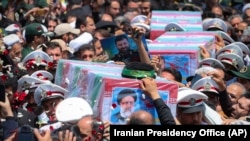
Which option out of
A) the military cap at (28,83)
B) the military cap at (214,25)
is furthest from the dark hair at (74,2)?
the military cap at (28,83)

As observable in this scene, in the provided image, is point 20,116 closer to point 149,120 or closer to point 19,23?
point 149,120

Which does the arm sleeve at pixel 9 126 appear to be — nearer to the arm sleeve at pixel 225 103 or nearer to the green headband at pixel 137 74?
the green headband at pixel 137 74

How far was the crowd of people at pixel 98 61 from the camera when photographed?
8633 mm

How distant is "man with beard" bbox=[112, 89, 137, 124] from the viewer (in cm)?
868

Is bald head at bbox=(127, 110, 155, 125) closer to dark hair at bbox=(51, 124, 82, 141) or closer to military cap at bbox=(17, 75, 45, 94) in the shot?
dark hair at bbox=(51, 124, 82, 141)

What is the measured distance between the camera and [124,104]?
8.70 m

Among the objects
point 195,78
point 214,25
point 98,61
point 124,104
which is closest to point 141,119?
point 124,104

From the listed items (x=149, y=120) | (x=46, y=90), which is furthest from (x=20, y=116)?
(x=149, y=120)

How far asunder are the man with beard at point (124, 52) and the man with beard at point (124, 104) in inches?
144

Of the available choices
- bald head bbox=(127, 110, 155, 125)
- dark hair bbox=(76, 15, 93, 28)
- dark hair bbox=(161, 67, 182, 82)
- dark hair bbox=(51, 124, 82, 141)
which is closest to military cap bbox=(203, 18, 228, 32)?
dark hair bbox=(76, 15, 93, 28)

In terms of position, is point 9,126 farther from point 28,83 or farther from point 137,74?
point 28,83

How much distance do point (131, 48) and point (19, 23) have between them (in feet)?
18.3

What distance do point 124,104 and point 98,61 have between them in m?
3.54

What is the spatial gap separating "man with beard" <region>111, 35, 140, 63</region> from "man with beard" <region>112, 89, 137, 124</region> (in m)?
3.66
